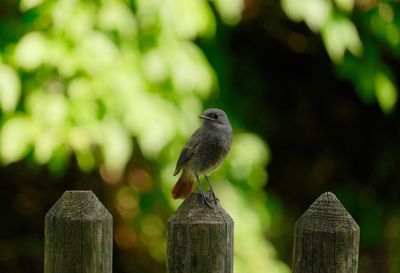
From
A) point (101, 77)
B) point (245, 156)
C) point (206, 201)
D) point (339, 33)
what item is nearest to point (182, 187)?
point (101, 77)

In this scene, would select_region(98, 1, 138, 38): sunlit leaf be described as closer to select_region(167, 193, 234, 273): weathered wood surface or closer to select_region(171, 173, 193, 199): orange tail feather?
select_region(171, 173, 193, 199): orange tail feather

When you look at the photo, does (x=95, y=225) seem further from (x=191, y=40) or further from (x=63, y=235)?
(x=191, y=40)

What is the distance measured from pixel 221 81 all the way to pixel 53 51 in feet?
4.20

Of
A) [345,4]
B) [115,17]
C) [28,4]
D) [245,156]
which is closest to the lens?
[28,4]

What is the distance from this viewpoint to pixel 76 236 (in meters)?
2.25

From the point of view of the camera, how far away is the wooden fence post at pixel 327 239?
89.2 inches

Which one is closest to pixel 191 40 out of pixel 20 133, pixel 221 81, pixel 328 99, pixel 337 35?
pixel 221 81

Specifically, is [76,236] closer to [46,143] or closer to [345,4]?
[46,143]

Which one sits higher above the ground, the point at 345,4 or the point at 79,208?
the point at 345,4

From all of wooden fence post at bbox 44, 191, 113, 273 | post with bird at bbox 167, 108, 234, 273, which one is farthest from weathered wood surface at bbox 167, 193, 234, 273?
wooden fence post at bbox 44, 191, 113, 273

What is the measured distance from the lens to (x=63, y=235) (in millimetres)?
2248

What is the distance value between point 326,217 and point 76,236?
2.30 ft

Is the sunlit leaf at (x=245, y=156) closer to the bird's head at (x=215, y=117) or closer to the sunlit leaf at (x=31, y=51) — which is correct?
the bird's head at (x=215, y=117)

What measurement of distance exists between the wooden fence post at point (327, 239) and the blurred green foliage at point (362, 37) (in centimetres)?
228
